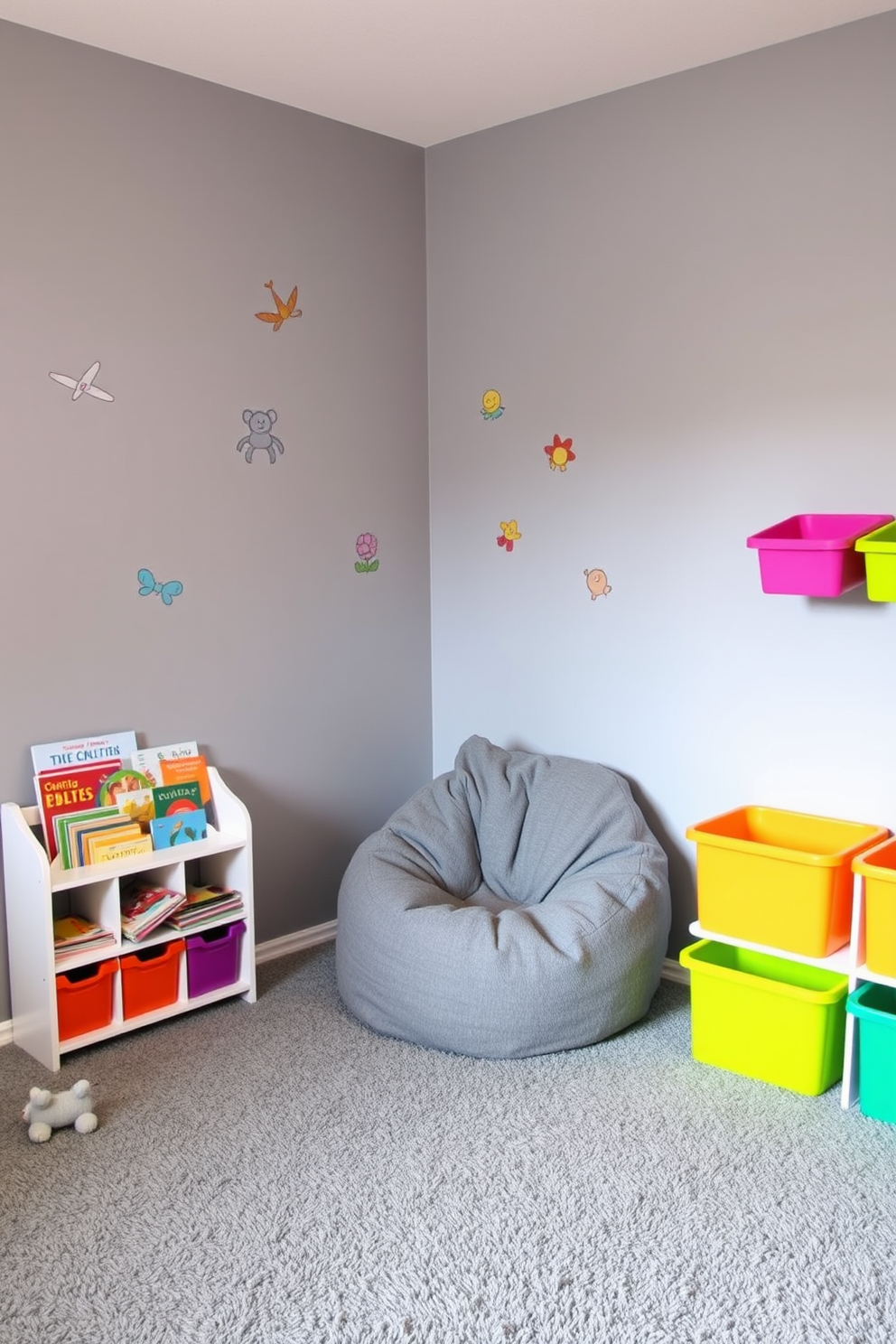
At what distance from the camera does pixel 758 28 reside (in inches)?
107

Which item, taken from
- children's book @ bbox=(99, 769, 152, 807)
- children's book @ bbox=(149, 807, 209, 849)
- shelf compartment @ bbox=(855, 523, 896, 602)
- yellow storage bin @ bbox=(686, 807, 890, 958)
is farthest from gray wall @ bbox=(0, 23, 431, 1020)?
shelf compartment @ bbox=(855, 523, 896, 602)

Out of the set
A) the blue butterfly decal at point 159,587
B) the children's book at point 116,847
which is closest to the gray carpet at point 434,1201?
the children's book at point 116,847

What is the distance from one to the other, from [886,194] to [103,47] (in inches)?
73.8

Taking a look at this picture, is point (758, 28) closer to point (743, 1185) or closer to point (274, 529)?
point (274, 529)

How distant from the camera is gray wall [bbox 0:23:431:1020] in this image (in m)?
2.79

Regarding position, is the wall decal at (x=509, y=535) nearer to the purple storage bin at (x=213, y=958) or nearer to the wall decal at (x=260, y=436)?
the wall decal at (x=260, y=436)

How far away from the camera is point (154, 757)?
3.05 metres

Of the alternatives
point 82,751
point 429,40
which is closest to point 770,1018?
point 82,751

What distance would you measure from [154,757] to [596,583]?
1320 mm

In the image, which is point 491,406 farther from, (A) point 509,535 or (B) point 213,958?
(B) point 213,958

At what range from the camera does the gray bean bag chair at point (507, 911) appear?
2.72 meters

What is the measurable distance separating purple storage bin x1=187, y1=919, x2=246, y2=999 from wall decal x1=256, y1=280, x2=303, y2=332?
1642mm

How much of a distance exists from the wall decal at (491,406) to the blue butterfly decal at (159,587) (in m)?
1.11

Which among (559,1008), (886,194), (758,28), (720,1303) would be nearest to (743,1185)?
(720,1303)
